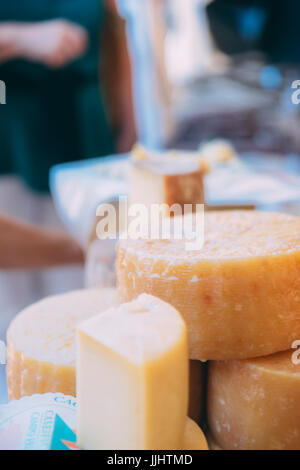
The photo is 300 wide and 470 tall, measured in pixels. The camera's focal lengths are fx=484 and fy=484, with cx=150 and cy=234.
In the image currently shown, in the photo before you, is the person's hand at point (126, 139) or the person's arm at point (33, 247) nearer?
the person's arm at point (33, 247)

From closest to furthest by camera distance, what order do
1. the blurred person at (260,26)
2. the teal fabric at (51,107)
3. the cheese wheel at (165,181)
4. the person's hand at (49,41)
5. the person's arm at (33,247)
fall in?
the cheese wheel at (165,181)
the person's arm at (33,247)
the person's hand at (49,41)
the teal fabric at (51,107)
the blurred person at (260,26)

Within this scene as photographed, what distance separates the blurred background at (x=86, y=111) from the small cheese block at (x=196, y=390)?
0.84ft

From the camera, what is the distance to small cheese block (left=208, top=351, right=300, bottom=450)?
1.41ft

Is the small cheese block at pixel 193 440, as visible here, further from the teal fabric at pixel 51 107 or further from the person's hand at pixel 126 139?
the person's hand at pixel 126 139

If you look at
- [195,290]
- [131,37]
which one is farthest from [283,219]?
[131,37]

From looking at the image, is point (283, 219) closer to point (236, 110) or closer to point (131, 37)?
point (131, 37)

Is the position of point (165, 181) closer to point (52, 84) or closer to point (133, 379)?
point (133, 379)

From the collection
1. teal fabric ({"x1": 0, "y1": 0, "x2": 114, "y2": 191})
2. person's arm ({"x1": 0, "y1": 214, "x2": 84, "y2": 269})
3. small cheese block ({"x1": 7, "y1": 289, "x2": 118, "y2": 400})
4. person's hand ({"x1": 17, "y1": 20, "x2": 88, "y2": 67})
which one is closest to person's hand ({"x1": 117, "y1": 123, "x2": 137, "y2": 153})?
teal fabric ({"x1": 0, "y1": 0, "x2": 114, "y2": 191})

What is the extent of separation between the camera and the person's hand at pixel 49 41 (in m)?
1.43

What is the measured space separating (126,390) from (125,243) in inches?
8.3

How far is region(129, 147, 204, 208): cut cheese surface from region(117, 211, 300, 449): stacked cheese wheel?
309mm

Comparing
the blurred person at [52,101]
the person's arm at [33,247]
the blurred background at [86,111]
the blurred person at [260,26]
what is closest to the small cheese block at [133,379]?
the blurred background at [86,111]

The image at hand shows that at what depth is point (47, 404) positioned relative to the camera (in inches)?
15.4

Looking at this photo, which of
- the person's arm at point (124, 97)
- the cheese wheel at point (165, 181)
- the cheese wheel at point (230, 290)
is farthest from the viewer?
the person's arm at point (124, 97)
